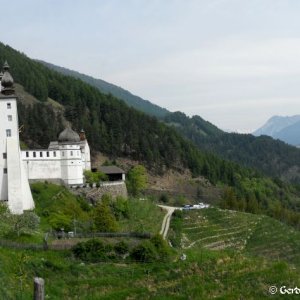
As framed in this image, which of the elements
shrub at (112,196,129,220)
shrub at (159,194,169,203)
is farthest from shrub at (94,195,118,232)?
shrub at (159,194,169,203)

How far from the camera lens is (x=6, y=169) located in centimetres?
5859

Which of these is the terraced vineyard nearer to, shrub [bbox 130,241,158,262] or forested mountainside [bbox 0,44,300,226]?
shrub [bbox 130,241,158,262]

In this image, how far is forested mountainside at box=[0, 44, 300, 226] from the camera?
13088cm

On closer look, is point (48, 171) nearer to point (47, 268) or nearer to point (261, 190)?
point (47, 268)

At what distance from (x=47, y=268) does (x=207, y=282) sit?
33.7 ft

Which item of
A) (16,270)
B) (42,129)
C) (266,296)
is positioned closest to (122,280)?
(16,270)

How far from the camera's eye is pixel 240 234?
7819cm

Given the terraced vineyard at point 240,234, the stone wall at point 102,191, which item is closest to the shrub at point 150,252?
the terraced vineyard at point 240,234

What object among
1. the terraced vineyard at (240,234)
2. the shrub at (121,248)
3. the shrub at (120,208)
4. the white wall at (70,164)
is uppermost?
the white wall at (70,164)

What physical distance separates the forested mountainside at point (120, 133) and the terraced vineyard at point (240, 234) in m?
40.1

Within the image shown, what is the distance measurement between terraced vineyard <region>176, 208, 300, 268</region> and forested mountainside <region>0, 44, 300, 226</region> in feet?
131

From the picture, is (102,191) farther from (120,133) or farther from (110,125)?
(110,125)

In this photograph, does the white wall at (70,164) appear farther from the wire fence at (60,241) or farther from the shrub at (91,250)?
the shrub at (91,250)

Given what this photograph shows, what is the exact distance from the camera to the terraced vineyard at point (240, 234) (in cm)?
7050
